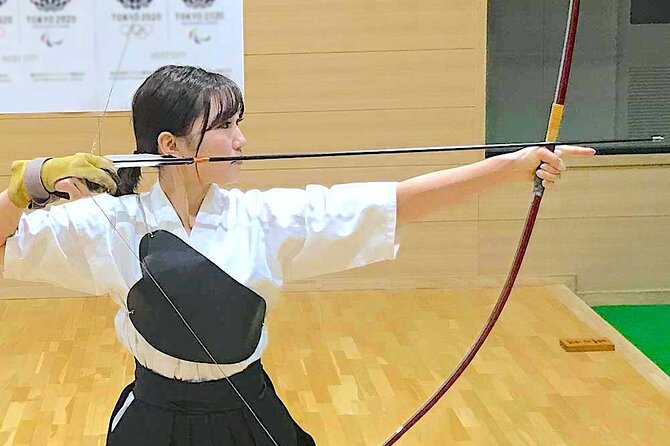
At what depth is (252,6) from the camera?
3.79 meters

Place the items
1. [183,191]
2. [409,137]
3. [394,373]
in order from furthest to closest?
[409,137] → [394,373] → [183,191]

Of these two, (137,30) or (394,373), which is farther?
(137,30)

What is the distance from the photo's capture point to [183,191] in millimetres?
1472

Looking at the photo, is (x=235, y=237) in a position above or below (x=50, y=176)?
below

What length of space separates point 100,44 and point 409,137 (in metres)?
1.23

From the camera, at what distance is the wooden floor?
2490 millimetres

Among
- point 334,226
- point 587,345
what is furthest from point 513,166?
point 587,345

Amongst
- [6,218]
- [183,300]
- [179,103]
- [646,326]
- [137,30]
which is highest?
[137,30]

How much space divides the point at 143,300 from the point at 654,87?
317cm

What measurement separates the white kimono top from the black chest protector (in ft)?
0.05

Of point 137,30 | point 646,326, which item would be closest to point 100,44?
point 137,30

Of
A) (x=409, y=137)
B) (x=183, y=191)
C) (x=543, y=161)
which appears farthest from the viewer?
(x=409, y=137)

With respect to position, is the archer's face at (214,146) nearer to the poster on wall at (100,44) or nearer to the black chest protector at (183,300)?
the black chest protector at (183,300)

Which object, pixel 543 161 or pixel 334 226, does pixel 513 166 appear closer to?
pixel 543 161
